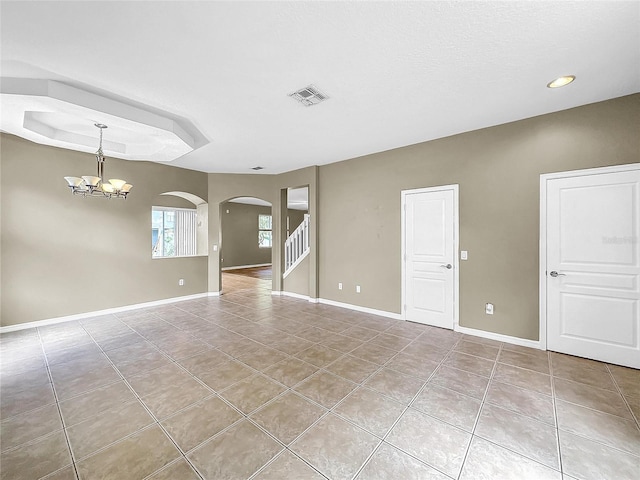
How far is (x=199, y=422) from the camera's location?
207 cm

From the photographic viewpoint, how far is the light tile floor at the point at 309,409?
168cm

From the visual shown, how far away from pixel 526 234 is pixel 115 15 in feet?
15.6

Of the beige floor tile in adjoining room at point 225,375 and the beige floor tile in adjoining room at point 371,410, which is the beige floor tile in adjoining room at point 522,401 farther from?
the beige floor tile in adjoining room at point 225,375

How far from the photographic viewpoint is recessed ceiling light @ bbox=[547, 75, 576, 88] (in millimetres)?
2605

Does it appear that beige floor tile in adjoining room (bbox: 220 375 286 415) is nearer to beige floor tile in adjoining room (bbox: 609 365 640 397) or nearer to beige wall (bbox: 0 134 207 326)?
beige floor tile in adjoining room (bbox: 609 365 640 397)

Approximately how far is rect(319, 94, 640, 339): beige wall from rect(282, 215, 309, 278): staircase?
5.90 feet

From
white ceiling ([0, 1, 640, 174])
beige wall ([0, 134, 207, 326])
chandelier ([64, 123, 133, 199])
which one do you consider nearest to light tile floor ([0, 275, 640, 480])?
beige wall ([0, 134, 207, 326])

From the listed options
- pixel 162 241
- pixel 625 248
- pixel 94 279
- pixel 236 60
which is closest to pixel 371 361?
pixel 625 248

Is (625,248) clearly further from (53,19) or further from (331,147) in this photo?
(53,19)

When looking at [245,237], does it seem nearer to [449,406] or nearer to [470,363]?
[470,363]

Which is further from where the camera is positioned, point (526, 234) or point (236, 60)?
point (526, 234)

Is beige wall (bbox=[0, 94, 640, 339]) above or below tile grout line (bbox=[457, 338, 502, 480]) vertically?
above

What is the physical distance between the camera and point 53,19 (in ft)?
6.15

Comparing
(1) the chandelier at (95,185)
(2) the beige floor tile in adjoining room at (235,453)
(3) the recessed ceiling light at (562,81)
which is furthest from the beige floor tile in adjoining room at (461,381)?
(1) the chandelier at (95,185)
